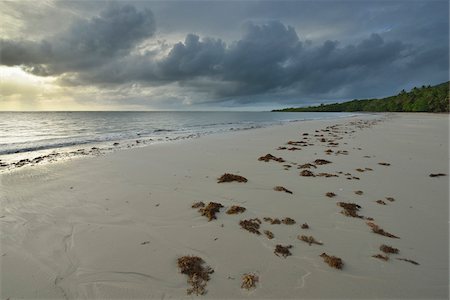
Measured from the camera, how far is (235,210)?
463 centimetres

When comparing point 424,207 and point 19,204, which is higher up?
point 19,204

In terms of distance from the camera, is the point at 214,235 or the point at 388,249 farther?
the point at 214,235

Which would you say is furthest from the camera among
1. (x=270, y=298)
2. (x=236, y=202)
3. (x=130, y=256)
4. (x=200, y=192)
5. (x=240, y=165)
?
(x=240, y=165)

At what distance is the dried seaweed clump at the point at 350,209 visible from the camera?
443 cm

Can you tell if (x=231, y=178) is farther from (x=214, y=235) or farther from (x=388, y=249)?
(x=388, y=249)

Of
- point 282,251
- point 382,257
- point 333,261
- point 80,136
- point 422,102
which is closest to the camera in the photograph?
point 333,261

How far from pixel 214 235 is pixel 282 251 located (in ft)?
3.58

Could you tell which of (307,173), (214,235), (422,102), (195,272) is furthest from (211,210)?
(422,102)

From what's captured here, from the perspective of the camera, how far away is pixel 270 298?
2.60 m

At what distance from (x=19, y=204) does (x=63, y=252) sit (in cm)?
279

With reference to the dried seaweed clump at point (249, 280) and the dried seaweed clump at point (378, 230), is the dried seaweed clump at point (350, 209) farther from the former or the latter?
the dried seaweed clump at point (249, 280)

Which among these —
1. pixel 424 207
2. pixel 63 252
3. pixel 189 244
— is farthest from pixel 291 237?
pixel 63 252

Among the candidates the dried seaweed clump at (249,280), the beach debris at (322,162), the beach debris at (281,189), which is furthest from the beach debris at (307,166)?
the dried seaweed clump at (249,280)

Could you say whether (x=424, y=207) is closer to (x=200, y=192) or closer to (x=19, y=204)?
(x=200, y=192)
